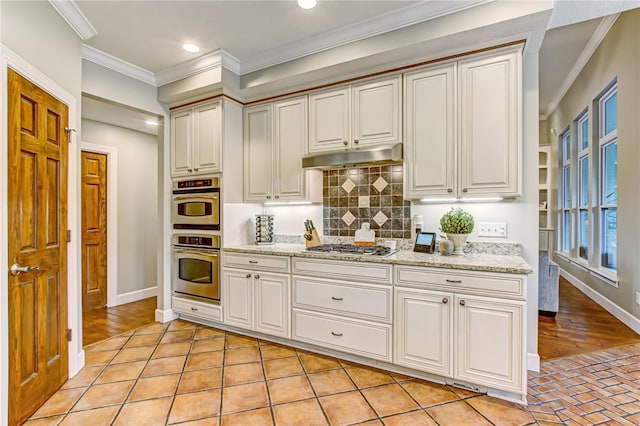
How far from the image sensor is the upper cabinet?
2.75 m

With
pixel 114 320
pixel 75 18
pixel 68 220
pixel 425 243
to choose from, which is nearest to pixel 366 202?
pixel 425 243

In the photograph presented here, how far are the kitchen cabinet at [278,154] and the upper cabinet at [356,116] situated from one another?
0.16 meters

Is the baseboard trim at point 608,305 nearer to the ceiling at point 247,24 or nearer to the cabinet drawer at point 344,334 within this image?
the cabinet drawer at point 344,334

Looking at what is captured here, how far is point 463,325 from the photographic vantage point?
84.6 inches

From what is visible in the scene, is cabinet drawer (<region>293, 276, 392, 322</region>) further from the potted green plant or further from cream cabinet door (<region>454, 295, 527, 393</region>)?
the potted green plant

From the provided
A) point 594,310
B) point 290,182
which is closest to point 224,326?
point 290,182

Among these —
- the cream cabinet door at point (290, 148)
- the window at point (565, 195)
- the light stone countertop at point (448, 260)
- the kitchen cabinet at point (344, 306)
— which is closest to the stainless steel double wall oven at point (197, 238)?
the cream cabinet door at point (290, 148)

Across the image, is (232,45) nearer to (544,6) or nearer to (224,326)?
(544,6)

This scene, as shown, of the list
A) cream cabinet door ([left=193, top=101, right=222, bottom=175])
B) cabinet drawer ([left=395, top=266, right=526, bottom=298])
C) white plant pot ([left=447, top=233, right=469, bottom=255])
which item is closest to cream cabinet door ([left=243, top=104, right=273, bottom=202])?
cream cabinet door ([left=193, top=101, right=222, bottom=175])

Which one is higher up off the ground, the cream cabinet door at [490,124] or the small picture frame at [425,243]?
the cream cabinet door at [490,124]

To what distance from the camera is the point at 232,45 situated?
115 inches

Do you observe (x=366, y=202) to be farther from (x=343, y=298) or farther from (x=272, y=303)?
(x=272, y=303)

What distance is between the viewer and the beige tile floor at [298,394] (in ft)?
6.35

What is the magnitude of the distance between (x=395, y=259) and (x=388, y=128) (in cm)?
112
